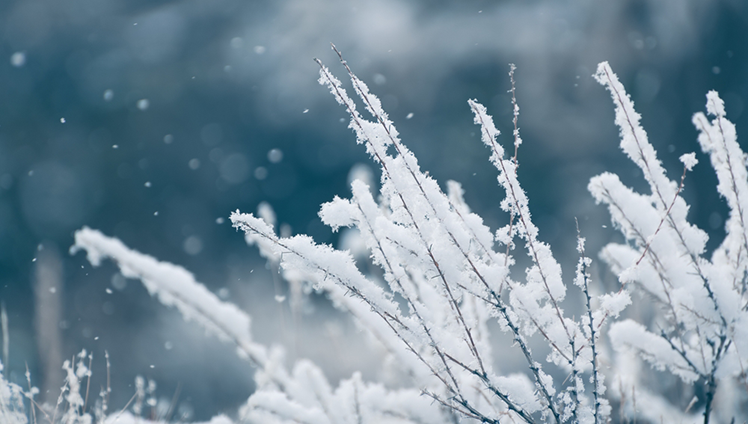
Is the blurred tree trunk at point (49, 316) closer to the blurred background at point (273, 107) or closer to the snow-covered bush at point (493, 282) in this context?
the blurred background at point (273, 107)

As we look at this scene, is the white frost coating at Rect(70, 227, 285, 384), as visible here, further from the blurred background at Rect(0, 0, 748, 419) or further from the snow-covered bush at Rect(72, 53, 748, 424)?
the blurred background at Rect(0, 0, 748, 419)

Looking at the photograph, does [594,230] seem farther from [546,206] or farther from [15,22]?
[15,22]

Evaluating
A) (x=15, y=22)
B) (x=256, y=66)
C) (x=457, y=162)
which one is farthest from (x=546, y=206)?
(x=15, y=22)

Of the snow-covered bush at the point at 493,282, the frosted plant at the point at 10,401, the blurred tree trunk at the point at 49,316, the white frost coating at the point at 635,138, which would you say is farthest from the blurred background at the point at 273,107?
the white frost coating at the point at 635,138

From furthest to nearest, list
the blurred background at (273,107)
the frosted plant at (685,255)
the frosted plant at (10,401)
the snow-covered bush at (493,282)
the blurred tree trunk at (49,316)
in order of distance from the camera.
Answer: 1. the blurred background at (273,107)
2. the blurred tree trunk at (49,316)
3. the frosted plant at (10,401)
4. the frosted plant at (685,255)
5. the snow-covered bush at (493,282)

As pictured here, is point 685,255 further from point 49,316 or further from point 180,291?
point 49,316

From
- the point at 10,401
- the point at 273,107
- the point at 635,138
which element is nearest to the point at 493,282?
the point at 635,138

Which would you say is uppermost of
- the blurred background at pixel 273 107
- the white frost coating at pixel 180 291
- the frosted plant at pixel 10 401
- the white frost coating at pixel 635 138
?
the blurred background at pixel 273 107

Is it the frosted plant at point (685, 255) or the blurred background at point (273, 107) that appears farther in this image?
the blurred background at point (273, 107)
